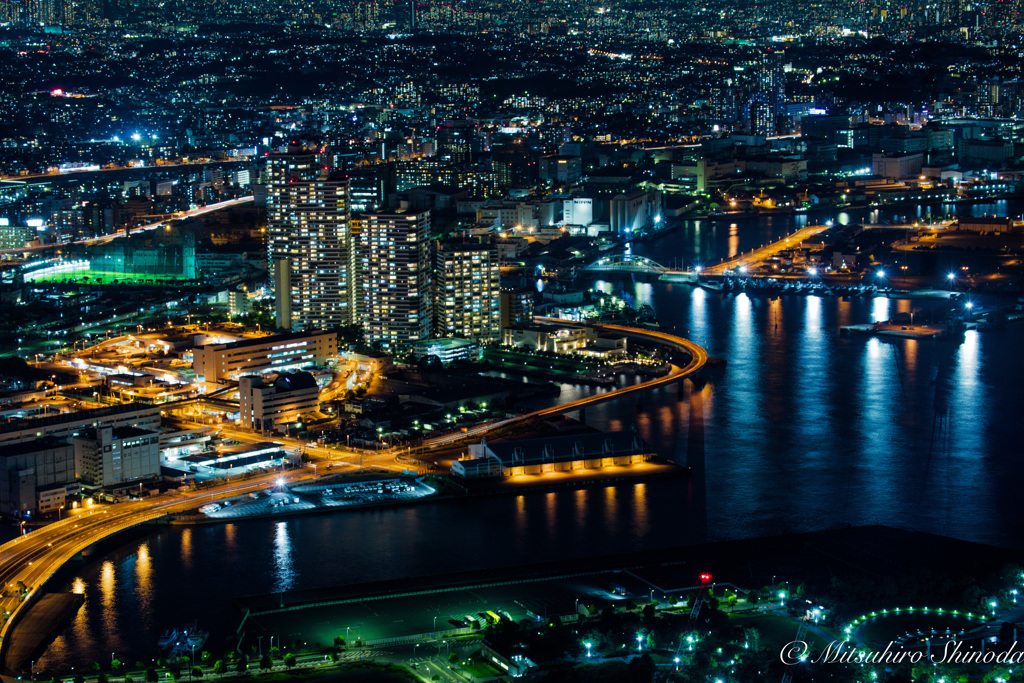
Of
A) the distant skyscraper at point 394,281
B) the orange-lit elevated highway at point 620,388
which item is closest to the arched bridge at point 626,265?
the orange-lit elevated highway at point 620,388

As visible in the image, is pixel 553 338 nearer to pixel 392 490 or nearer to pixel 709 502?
pixel 392 490

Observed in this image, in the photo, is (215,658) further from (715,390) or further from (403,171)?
(403,171)

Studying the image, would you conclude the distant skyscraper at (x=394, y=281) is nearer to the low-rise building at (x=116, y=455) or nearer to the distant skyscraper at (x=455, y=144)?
the low-rise building at (x=116, y=455)

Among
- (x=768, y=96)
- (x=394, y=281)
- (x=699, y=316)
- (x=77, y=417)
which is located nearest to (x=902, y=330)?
(x=699, y=316)

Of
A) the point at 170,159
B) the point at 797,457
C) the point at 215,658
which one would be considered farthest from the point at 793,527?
the point at 170,159

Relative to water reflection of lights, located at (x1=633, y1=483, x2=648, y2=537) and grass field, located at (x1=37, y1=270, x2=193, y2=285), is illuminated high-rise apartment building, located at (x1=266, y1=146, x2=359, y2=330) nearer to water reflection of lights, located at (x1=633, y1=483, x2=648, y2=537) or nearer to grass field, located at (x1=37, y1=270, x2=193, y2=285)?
grass field, located at (x1=37, y1=270, x2=193, y2=285)
